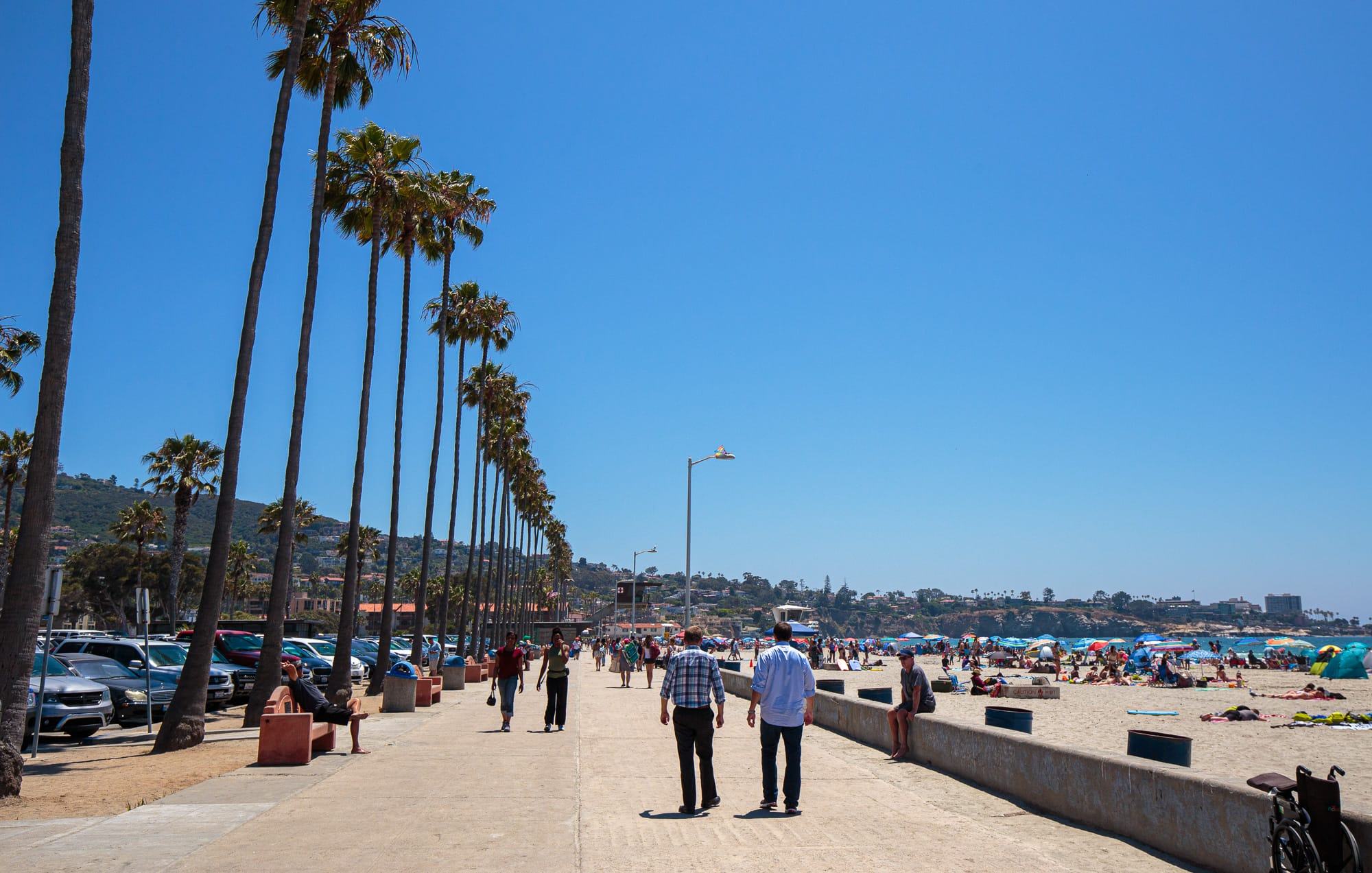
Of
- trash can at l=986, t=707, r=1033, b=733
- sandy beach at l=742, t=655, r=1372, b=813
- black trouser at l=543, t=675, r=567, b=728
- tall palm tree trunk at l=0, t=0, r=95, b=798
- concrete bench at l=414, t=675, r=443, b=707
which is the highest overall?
tall palm tree trunk at l=0, t=0, r=95, b=798

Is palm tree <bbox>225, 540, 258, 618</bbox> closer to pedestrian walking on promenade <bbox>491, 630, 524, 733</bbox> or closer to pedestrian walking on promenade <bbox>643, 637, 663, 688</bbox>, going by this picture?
pedestrian walking on promenade <bbox>643, 637, 663, 688</bbox>

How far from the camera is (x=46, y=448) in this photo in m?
11.2

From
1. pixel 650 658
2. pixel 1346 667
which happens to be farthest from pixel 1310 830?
pixel 1346 667

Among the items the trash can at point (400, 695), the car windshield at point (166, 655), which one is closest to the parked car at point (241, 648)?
the car windshield at point (166, 655)

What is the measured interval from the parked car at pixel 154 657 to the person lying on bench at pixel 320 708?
8.57 metres

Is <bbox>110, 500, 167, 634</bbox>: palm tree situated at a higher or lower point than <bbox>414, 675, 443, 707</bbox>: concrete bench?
higher

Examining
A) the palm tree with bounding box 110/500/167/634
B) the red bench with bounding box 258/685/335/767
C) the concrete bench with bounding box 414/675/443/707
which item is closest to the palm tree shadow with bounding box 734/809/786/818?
the red bench with bounding box 258/685/335/767

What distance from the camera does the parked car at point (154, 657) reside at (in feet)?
69.5

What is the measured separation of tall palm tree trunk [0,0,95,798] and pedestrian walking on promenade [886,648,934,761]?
10.2 m

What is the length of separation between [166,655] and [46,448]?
13.6 m

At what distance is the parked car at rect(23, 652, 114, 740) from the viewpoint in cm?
1628

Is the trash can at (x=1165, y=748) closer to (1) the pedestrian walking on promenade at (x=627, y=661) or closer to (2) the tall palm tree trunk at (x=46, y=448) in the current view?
(2) the tall palm tree trunk at (x=46, y=448)

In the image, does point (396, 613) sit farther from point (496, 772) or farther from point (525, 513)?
point (496, 772)

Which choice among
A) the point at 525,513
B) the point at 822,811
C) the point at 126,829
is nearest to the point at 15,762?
the point at 126,829
